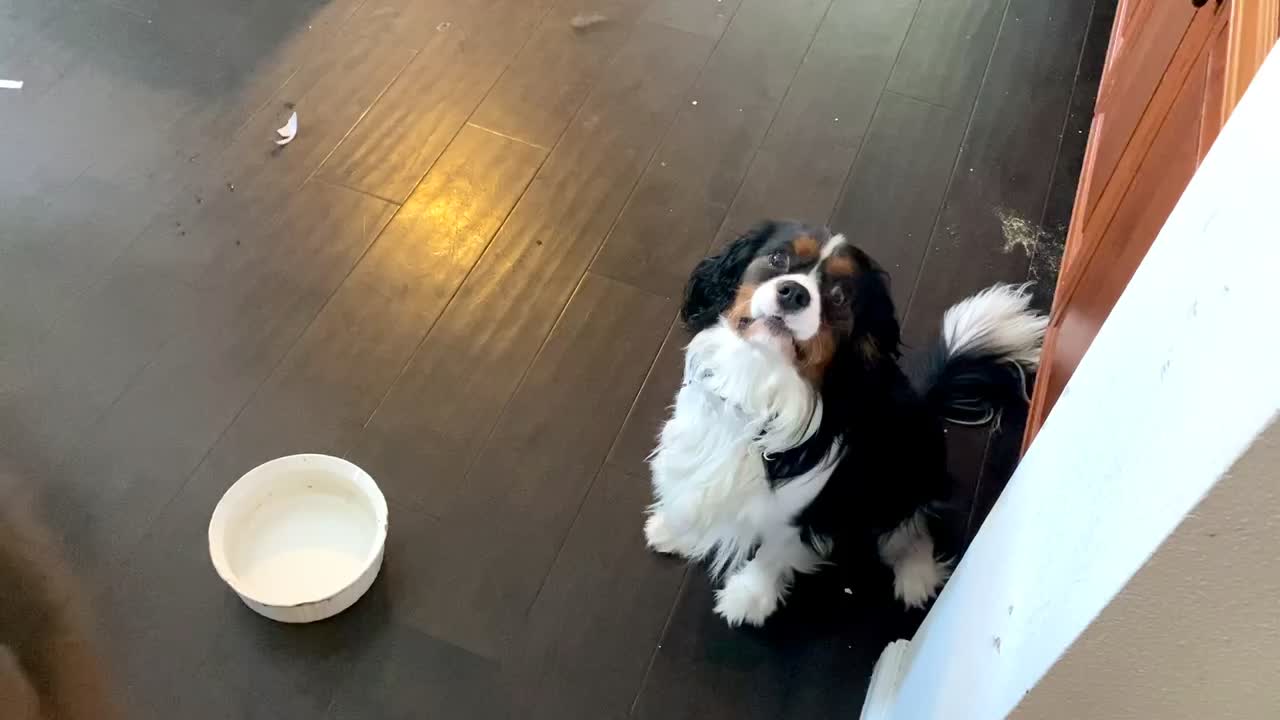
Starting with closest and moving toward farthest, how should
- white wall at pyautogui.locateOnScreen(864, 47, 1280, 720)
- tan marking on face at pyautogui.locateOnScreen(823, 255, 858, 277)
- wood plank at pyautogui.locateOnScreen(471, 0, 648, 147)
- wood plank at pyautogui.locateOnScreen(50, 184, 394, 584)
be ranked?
1. white wall at pyautogui.locateOnScreen(864, 47, 1280, 720)
2. tan marking on face at pyautogui.locateOnScreen(823, 255, 858, 277)
3. wood plank at pyautogui.locateOnScreen(50, 184, 394, 584)
4. wood plank at pyautogui.locateOnScreen(471, 0, 648, 147)

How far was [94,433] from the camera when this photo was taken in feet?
6.01

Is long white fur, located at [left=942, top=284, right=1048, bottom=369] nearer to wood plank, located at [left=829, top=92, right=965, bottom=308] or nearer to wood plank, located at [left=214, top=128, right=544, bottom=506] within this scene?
wood plank, located at [left=829, top=92, right=965, bottom=308]

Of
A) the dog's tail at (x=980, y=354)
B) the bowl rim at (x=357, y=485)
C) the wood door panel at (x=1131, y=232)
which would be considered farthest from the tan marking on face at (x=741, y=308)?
the bowl rim at (x=357, y=485)

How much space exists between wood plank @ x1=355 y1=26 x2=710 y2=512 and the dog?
18.2 inches

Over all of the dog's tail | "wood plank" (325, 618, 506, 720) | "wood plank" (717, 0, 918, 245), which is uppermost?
the dog's tail

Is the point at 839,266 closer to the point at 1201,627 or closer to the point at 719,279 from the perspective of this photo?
the point at 719,279

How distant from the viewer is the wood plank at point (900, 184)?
2164 millimetres

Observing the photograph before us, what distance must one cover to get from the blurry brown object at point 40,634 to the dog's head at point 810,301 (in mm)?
1212

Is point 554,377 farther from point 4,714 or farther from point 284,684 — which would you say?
point 4,714

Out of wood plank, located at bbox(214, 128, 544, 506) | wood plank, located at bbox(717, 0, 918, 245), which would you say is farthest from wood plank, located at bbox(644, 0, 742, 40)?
wood plank, located at bbox(214, 128, 544, 506)

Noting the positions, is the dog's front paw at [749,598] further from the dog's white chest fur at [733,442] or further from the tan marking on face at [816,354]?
the tan marking on face at [816,354]

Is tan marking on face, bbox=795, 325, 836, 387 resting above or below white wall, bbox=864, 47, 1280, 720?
below

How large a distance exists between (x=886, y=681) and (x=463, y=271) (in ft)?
Answer: 4.06

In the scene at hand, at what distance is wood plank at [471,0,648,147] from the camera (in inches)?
94.0
